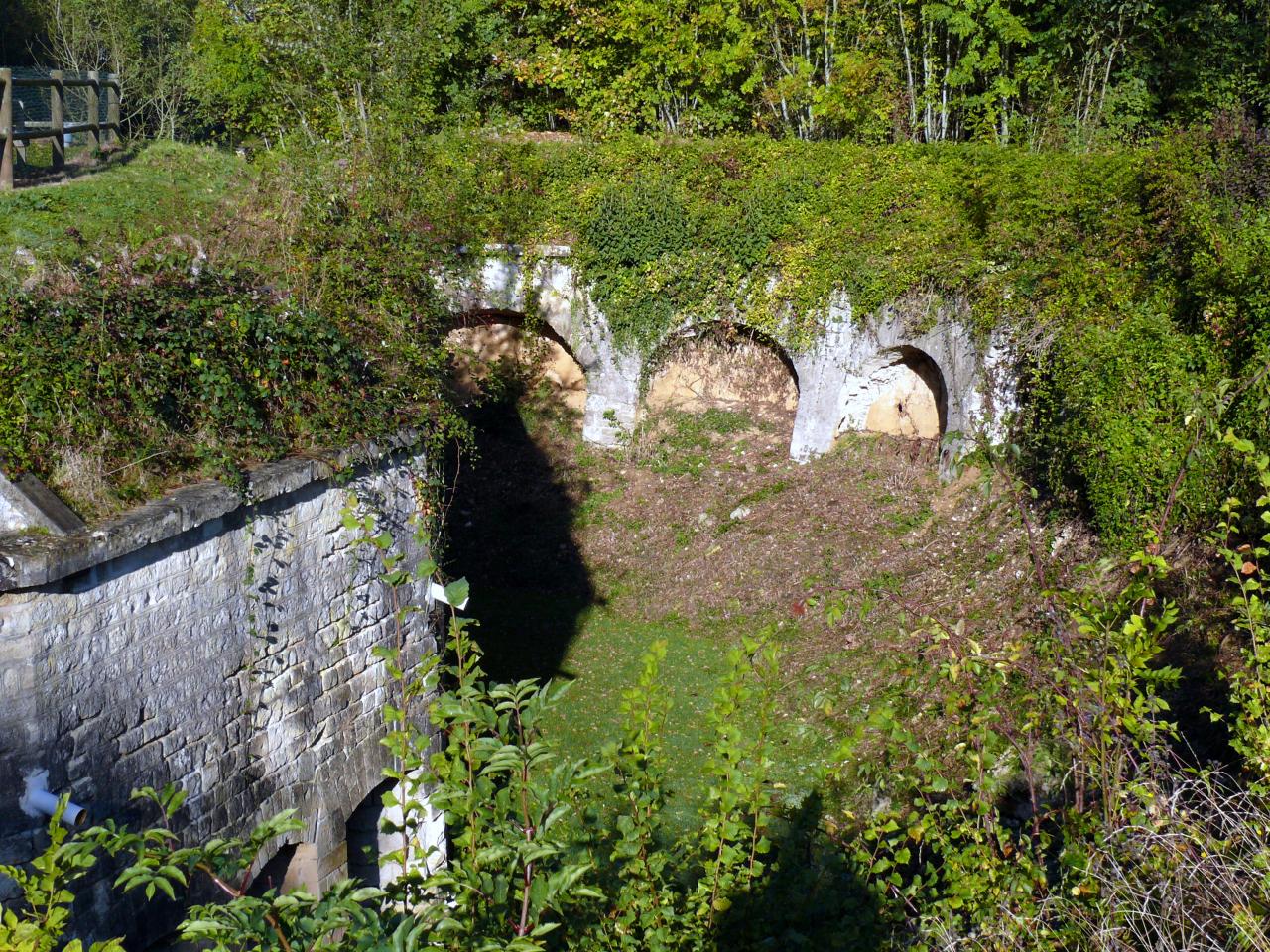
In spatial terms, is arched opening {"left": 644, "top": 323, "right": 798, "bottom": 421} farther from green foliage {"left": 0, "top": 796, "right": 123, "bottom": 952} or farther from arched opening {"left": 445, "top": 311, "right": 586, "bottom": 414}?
green foliage {"left": 0, "top": 796, "right": 123, "bottom": 952}

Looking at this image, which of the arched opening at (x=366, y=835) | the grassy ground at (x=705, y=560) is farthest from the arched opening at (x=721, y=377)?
the arched opening at (x=366, y=835)

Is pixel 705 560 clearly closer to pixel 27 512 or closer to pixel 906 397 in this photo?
pixel 906 397

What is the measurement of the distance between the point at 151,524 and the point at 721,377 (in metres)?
10.8

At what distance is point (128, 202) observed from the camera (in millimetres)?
12664

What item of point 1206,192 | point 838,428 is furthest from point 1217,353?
point 838,428

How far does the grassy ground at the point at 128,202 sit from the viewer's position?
9.11 meters

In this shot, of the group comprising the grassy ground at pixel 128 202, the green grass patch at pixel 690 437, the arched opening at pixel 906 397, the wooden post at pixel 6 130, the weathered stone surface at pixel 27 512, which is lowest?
the green grass patch at pixel 690 437

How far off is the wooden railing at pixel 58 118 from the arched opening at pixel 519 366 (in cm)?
568

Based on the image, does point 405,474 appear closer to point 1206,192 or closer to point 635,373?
point 635,373

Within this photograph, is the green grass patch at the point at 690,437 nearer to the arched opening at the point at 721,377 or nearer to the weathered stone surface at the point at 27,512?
the arched opening at the point at 721,377

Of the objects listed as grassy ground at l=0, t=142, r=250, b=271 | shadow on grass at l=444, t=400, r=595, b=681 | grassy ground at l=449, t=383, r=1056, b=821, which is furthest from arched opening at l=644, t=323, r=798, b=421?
grassy ground at l=0, t=142, r=250, b=271

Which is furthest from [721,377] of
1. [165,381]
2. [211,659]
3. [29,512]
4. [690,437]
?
[29,512]

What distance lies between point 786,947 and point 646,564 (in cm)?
947

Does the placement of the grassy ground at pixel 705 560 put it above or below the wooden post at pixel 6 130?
below
